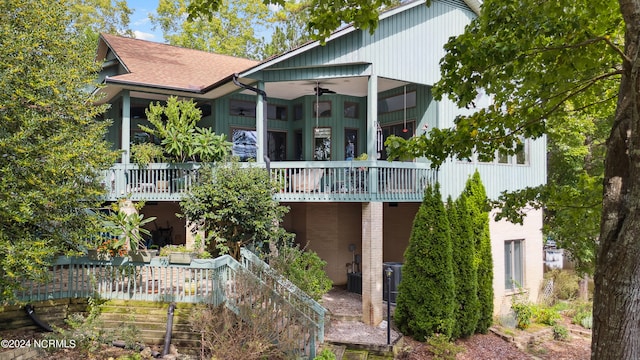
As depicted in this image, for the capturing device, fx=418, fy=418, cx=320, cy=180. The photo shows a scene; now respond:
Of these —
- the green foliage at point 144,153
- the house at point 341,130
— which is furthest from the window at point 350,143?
the green foliage at point 144,153

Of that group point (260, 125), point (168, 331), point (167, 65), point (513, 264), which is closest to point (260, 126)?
point (260, 125)

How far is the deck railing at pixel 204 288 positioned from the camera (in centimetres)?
822

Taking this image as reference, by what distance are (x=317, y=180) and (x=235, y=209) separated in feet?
10.4

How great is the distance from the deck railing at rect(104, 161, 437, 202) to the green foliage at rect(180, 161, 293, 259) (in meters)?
0.92

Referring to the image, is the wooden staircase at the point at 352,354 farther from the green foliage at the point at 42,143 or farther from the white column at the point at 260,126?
the green foliage at the point at 42,143

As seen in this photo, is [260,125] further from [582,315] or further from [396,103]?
[582,315]

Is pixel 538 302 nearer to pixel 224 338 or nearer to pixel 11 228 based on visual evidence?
pixel 224 338

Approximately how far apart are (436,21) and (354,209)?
6.65 meters

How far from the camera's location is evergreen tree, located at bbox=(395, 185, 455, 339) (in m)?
10.3

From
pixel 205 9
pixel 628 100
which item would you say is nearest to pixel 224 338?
pixel 205 9

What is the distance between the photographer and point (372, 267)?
10844 millimetres

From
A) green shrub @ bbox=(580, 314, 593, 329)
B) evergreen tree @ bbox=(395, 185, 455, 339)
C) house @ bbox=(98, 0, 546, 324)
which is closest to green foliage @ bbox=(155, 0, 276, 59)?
house @ bbox=(98, 0, 546, 324)

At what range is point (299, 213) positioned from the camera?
14.8 meters

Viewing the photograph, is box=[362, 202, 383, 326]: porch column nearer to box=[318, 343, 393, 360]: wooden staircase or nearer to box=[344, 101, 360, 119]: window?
box=[318, 343, 393, 360]: wooden staircase
